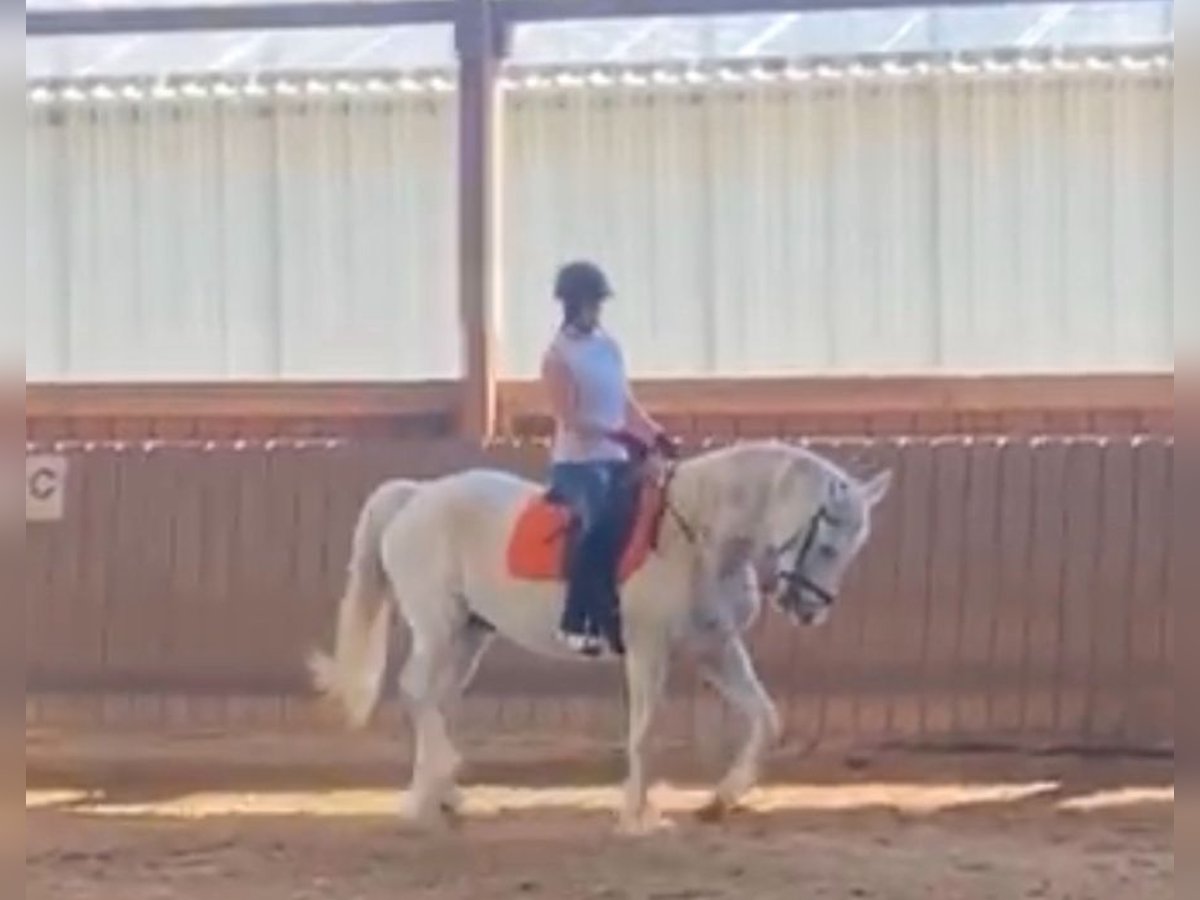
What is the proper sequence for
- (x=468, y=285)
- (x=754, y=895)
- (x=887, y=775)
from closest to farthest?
1. (x=754, y=895)
2. (x=887, y=775)
3. (x=468, y=285)

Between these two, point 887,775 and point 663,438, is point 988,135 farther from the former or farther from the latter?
point 663,438

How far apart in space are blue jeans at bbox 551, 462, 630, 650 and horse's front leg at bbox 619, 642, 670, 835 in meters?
0.11

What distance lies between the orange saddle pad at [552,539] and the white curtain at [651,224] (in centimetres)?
545

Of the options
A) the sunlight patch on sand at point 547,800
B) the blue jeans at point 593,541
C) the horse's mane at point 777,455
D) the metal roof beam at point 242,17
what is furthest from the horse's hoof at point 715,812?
the metal roof beam at point 242,17

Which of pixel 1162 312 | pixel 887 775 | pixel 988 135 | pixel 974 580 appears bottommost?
pixel 887 775

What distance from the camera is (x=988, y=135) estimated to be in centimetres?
1428

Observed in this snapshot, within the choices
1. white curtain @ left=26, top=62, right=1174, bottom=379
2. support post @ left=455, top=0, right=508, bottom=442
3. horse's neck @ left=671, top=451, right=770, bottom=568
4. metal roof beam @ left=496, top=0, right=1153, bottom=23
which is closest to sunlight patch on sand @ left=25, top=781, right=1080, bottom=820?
horse's neck @ left=671, top=451, right=770, bottom=568

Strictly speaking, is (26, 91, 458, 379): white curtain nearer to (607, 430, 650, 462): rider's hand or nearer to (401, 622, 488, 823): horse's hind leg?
(401, 622, 488, 823): horse's hind leg

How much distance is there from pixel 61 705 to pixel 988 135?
5973 millimetres

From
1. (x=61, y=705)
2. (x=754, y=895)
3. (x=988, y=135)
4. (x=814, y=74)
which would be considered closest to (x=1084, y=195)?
(x=988, y=135)

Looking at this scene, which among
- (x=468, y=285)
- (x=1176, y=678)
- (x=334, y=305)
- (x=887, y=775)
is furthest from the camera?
(x=334, y=305)

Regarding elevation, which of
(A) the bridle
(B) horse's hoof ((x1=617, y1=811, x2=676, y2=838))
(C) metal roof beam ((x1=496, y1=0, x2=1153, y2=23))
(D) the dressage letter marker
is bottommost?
(B) horse's hoof ((x1=617, y1=811, x2=676, y2=838))

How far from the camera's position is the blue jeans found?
8.11 meters

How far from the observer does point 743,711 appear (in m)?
8.26
